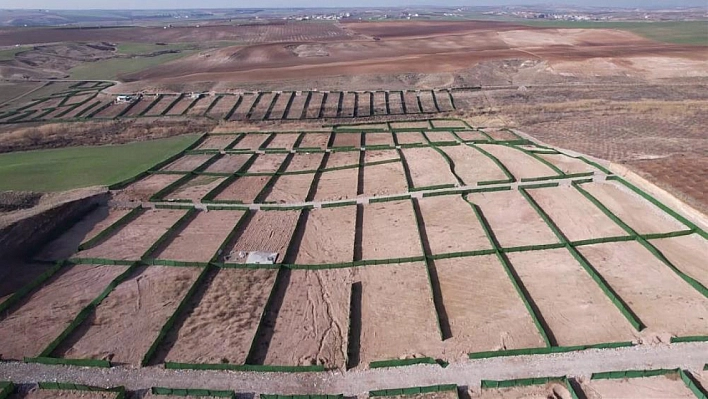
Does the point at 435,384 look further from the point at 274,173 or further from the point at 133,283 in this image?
the point at 274,173

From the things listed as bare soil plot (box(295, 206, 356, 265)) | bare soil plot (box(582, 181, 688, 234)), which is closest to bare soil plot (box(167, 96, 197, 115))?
bare soil plot (box(295, 206, 356, 265))

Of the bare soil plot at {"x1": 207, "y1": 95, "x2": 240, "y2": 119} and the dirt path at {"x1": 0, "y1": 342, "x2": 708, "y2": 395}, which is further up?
the bare soil plot at {"x1": 207, "y1": 95, "x2": 240, "y2": 119}

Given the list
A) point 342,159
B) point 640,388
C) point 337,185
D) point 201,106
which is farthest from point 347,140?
point 640,388

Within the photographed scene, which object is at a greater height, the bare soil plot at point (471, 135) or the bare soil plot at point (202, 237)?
the bare soil plot at point (471, 135)

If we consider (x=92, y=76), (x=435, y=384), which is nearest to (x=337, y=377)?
(x=435, y=384)

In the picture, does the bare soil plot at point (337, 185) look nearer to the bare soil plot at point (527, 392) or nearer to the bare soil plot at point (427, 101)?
the bare soil plot at point (527, 392)

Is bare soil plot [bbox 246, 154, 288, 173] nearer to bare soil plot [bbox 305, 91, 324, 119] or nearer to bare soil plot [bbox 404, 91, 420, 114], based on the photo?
bare soil plot [bbox 305, 91, 324, 119]

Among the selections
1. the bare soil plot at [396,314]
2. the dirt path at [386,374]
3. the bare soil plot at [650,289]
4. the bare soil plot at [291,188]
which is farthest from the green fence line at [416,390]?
the bare soil plot at [291,188]
